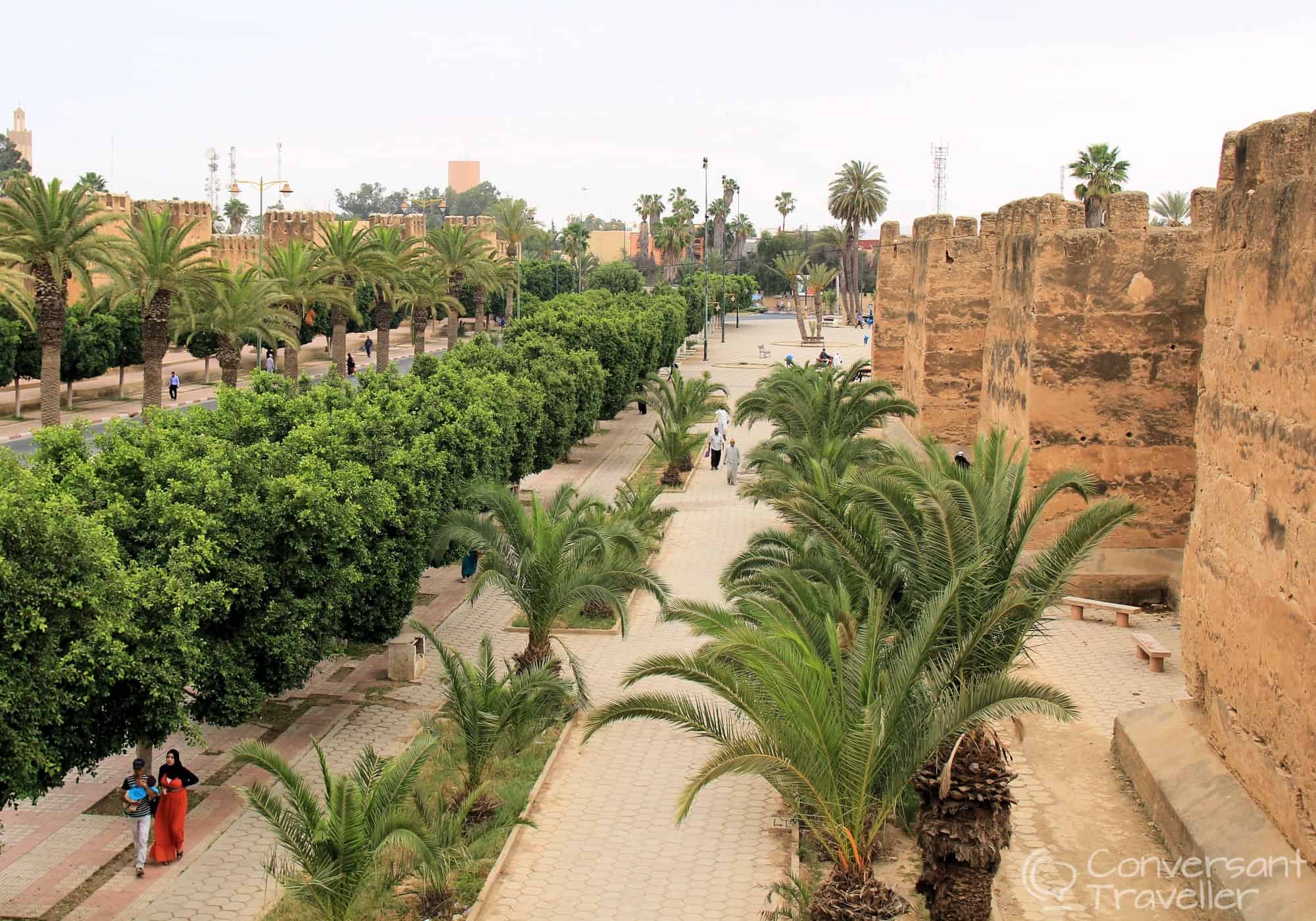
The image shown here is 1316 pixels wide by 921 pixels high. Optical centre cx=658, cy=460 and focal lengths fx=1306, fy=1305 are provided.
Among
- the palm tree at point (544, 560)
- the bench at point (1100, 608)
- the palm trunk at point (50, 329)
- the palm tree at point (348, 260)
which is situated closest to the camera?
the palm tree at point (544, 560)

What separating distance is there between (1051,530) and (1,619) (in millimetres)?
11288

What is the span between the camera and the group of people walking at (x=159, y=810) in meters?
10.0

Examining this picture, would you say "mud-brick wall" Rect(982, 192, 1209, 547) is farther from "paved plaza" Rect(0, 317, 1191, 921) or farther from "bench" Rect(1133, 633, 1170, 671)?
"bench" Rect(1133, 633, 1170, 671)

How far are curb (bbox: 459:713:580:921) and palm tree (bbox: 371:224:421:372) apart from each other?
22.6m

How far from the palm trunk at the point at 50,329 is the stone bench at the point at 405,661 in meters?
13.9

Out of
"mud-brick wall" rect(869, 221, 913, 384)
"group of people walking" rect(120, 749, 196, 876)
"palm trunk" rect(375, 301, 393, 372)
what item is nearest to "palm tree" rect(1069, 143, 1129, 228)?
"mud-brick wall" rect(869, 221, 913, 384)

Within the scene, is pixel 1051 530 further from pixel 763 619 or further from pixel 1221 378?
pixel 763 619

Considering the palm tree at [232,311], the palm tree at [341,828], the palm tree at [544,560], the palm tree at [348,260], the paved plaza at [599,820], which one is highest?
the palm tree at [348,260]

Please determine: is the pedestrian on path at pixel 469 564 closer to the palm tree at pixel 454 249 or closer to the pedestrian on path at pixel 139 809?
the pedestrian on path at pixel 139 809

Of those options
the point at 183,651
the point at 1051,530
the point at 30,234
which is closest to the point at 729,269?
the point at 30,234

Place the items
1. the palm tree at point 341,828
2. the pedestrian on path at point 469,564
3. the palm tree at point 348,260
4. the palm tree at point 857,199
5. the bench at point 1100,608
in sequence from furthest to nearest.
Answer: the palm tree at point 857,199
the palm tree at point 348,260
the pedestrian on path at point 469,564
the bench at point 1100,608
the palm tree at point 341,828

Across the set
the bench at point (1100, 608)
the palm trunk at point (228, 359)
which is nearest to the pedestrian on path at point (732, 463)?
the palm trunk at point (228, 359)

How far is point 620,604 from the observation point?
13508 mm

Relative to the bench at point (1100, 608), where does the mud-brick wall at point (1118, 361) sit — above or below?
above
